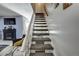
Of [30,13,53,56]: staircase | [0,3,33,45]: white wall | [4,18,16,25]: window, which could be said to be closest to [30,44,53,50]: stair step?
[30,13,53,56]: staircase

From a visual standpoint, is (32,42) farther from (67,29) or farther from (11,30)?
(67,29)

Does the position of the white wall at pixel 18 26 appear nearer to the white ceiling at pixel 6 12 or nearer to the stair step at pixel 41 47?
the white ceiling at pixel 6 12

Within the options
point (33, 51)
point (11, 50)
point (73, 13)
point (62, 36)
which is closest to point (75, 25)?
point (73, 13)

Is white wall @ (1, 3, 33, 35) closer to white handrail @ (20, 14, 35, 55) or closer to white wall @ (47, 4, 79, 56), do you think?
white handrail @ (20, 14, 35, 55)

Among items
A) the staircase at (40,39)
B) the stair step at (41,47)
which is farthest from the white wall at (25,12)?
the stair step at (41,47)

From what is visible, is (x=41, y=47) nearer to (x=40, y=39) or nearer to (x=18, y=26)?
(x=40, y=39)

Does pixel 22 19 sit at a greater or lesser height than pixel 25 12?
lesser

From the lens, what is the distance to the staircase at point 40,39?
6.33 ft

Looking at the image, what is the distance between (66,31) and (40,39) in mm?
491

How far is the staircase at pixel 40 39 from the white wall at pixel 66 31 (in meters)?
0.10

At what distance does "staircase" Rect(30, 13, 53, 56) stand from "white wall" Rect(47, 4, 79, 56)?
10 centimetres

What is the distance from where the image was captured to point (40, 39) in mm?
2025

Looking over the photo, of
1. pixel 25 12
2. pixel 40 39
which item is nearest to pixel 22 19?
pixel 25 12

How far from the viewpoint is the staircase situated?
1.93 meters
